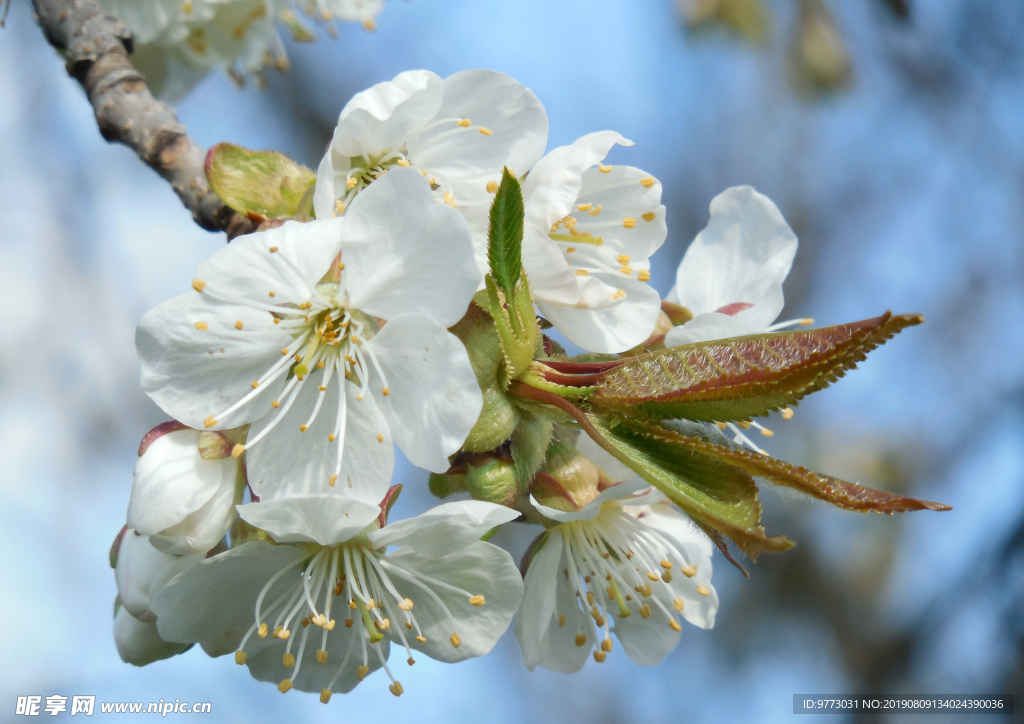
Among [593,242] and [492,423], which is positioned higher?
[593,242]

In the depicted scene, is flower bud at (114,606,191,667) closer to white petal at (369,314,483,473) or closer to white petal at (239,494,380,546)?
white petal at (239,494,380,546)

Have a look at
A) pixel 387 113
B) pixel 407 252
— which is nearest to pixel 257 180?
pixel 387 113

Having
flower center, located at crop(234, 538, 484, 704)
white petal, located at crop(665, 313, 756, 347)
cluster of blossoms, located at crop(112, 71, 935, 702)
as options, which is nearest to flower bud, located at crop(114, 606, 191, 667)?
cluster of blossoms, located at crop(112, 71, 935, 702)

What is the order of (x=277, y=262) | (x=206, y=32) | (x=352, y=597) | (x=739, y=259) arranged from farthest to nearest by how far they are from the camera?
1. (x=206, y=32)
2. (x=739, y=259)
3. (x=352, y=597)
4. (x=277, y=262)

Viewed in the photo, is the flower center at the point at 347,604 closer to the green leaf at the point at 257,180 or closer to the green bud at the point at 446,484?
the green bud at the point at 446,484

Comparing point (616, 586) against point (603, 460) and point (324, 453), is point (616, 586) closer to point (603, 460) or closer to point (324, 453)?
point (603, 460)

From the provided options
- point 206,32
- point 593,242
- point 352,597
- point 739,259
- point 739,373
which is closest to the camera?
point 739,373
